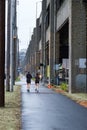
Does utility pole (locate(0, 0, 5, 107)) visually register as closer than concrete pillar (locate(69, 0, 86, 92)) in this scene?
Yes

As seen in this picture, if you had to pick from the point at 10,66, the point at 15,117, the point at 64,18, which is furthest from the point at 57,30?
the point at 15,117

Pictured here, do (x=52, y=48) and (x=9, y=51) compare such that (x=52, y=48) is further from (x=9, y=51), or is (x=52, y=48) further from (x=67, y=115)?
(x=67, y=115)

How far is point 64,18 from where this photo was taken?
1993 inches

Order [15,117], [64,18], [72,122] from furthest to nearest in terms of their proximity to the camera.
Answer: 1. [64,18]
2. [15,117]
3. [72,122]

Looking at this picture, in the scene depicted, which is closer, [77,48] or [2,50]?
[2,50]

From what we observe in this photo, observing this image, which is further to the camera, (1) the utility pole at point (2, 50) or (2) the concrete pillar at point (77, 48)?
(2) the concrete pillar at point (77, 48)

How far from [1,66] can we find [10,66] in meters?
20.9

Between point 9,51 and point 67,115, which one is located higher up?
point 9,51

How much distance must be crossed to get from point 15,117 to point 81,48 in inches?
895

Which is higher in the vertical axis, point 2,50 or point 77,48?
point 77,48

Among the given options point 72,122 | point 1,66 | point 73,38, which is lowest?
point 72,122

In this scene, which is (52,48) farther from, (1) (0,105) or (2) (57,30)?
(1) (0,105)

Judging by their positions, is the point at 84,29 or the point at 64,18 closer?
the point at 84,29

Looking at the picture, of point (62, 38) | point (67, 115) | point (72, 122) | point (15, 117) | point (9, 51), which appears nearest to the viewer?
point (72, 122)
